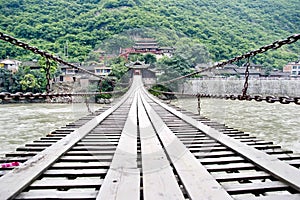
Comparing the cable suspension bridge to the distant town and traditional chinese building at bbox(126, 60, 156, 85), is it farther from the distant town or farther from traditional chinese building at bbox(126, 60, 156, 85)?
traditional chinese building at bbox(126, 60, 156, 85)

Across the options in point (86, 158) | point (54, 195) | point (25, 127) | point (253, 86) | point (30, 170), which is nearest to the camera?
point (54, 195)

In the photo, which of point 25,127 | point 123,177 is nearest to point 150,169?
point 123,177

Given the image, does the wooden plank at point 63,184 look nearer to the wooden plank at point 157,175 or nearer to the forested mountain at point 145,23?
the wooden plank at point 157,175

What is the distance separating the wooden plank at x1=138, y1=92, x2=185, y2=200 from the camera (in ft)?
3.27

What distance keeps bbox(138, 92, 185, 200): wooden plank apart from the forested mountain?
16.2 metres

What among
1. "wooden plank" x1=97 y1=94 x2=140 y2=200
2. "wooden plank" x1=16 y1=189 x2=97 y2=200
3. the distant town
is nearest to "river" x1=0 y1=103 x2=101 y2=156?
the distant town

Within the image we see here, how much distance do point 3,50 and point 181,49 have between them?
70.4 ft

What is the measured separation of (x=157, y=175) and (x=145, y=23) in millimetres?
16707

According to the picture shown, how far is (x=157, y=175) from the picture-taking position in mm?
1184

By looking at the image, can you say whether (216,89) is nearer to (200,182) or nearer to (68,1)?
(200,182)

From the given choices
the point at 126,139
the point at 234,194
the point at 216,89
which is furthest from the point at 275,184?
the point at 216,89

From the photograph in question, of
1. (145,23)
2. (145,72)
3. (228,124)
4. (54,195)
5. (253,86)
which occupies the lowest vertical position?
(228,124)

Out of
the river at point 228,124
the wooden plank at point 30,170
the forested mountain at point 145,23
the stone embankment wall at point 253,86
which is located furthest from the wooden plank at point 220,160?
the stone embankment wall at point 253,86

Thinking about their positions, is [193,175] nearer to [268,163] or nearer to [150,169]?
[150,169]
